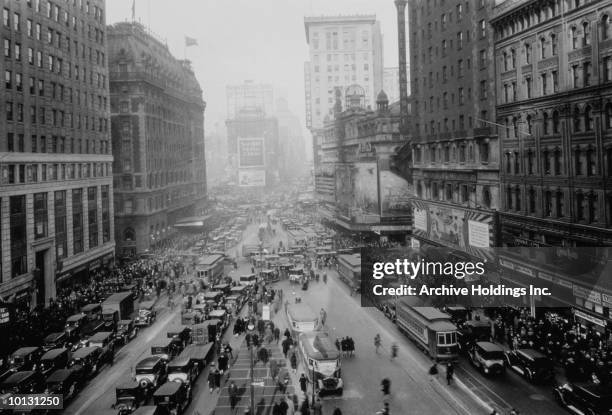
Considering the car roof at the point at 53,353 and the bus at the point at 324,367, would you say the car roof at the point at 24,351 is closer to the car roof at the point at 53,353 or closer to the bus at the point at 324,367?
the car roof at the point at 53,353

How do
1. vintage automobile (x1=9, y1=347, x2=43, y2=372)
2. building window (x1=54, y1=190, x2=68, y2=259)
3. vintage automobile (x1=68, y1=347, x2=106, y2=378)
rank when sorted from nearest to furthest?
1. vintage automobile (x1=9, y1=347, x2=43, y2=372)
2. vintage automobile (x1=68, y1=347, x2=106, y2=378)
3. building window (x1=54, y1=190, x2=68, y2=259)

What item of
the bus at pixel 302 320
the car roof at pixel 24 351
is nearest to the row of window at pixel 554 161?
the bus at pixel 302 320

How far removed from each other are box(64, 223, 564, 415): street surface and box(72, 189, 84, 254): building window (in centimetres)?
2360

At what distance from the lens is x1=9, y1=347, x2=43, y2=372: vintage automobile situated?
30.7 metres

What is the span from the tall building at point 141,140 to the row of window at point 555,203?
55808 millimetres

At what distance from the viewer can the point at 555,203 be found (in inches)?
1603

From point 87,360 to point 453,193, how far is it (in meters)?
38.3

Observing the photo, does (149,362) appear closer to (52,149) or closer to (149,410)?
(149,410)

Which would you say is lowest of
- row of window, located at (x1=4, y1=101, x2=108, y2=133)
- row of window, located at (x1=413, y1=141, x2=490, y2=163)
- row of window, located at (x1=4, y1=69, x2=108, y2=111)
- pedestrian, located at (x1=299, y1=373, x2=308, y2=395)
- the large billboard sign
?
pedestrian, located at (x1=299, y1=373, x2=308, y2=395)

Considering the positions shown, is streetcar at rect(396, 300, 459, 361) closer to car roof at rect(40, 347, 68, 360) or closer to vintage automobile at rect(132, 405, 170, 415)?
vintage automobile at rect(132, 405, 170, 415)

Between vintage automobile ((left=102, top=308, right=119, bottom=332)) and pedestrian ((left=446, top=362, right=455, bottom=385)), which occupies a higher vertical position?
vintage automobile ((left=102, top=308, right=119, bottom=332))

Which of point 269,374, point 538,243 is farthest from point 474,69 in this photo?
point 269,374

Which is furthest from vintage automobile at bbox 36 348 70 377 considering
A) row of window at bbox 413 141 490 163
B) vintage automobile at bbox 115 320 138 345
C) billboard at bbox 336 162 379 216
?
billboard at bbox 336 162 379 216

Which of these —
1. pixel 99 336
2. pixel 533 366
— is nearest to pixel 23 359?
pixel 99 336
